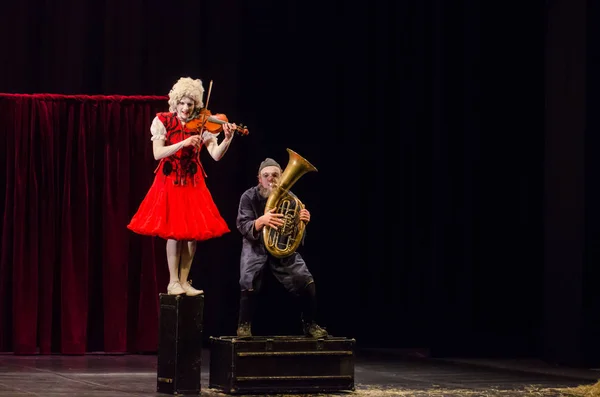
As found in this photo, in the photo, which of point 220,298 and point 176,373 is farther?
point 220,298

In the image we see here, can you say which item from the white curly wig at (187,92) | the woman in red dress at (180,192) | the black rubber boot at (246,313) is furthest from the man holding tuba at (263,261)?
the white curly wig at (187,92)

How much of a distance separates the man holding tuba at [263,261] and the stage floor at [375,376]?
464mm

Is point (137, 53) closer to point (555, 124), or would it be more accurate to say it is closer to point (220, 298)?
point (220, 298)

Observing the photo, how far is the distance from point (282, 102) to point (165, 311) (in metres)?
2.94

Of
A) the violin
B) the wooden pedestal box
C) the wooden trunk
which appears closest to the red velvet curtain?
the wooden trunk

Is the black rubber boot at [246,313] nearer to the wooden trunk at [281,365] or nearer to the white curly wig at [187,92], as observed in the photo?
the wooden trunk at [281,365]

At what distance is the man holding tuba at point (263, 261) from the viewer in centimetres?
575

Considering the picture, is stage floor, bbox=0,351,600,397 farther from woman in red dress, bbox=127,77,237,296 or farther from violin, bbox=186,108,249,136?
violin, bbox=186,108,249,136

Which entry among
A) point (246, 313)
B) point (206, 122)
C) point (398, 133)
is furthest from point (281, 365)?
point (398, 133)

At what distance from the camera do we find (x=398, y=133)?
8.27 meters

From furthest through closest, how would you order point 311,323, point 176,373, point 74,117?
point 74,117 < point 311,323 < point 176,373

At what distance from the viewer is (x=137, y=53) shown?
310 inches

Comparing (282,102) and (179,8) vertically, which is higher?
(179,8)

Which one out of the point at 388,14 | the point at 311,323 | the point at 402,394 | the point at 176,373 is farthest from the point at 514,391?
the point at 388,14
